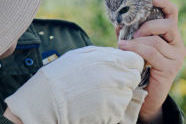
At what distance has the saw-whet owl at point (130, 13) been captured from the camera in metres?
1.15

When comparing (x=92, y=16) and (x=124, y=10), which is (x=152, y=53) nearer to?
(x=124, y=10)

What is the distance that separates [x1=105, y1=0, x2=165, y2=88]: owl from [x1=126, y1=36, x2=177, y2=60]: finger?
43 millimetres

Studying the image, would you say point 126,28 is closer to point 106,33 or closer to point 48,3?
point 106,33

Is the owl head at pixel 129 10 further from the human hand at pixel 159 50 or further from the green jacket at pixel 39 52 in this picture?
the green jacket at pixel 39 52

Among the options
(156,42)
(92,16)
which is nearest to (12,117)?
(156,42)

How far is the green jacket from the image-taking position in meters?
1.18

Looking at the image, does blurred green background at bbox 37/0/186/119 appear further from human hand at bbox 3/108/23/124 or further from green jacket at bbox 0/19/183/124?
human hand at bbox 3/108/23/124

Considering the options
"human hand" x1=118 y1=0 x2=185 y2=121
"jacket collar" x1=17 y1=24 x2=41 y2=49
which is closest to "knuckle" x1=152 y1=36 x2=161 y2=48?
"human hand" x1=118 y1=0 x2=185 y2=121

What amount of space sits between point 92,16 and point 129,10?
2004 mm

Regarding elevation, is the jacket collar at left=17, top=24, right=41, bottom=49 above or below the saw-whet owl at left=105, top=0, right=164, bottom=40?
below

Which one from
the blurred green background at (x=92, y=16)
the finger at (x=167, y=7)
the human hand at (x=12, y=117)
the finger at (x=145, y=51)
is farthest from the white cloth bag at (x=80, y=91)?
the blurred green background at (x=92, y=16)

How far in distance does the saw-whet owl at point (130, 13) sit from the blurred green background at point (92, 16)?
1.66m

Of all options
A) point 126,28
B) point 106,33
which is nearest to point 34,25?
point 126,28

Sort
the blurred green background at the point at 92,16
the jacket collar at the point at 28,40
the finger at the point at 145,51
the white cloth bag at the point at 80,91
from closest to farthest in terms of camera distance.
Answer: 1. the white cloth bag at the point at 80,91
2. the finger at the point at 145,51
3. the jacket collar at the point at 28,40
4. the blurred green background at the point at 92,16
